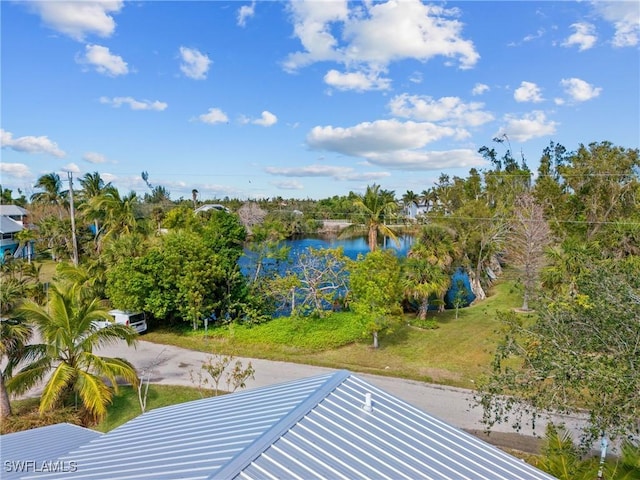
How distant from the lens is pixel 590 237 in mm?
25688

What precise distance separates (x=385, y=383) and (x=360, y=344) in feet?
12.0

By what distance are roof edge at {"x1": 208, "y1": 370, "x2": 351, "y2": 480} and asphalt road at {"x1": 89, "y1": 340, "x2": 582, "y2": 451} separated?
17.8 feet

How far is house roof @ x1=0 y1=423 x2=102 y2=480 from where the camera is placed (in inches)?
211

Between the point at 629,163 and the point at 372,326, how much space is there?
891 inches

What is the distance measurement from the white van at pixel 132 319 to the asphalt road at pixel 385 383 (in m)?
0.94

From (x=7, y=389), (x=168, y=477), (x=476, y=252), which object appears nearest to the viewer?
(x=168, y=477)

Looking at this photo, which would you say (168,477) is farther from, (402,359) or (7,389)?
(402,359)

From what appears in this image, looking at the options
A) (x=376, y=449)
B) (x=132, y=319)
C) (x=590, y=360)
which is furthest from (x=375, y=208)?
(x=376, y=449)

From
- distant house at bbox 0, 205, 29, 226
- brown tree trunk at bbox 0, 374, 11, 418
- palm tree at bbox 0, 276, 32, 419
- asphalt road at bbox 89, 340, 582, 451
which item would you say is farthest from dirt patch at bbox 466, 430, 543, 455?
distant house at bbox 0, 205, 29, 226

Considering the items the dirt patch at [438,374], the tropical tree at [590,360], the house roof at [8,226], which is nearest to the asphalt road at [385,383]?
the dirt patch at [438,374]

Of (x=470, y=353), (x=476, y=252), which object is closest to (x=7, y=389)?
(x=470, y=353)

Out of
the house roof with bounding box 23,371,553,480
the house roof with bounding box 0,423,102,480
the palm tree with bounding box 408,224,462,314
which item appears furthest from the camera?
the palm tree with bounding box 408,224,462,314

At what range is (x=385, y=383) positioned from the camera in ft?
44.0

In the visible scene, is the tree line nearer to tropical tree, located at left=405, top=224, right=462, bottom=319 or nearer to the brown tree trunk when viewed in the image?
tropical tree, located at left=405, top=224, right=462, bottom=319
